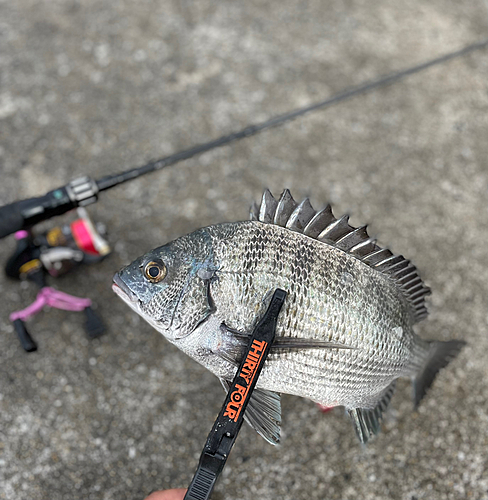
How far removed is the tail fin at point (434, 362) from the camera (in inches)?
83.9

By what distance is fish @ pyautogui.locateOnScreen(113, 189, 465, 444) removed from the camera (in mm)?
1675

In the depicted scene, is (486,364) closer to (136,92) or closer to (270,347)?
(270,347)

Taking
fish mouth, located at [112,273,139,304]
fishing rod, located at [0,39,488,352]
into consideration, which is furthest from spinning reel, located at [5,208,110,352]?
fish mouth, located at [112,273,139,304]

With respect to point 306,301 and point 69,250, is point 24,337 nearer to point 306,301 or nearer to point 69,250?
point 69,250

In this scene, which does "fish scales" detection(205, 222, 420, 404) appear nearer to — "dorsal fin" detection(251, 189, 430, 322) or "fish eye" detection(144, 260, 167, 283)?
"dorsal fin" detection(251, 189, 430, 322)

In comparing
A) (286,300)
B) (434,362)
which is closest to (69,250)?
(286,300)

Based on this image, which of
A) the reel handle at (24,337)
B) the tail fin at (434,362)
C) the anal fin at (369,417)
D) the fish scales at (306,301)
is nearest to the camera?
the fish scales at (306,301)

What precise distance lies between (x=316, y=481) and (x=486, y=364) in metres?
1.21

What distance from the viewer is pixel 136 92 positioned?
10.4ft

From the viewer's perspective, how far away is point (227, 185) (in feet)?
9.65

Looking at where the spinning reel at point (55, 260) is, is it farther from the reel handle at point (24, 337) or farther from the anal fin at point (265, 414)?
the anal fin at point (265, 414)

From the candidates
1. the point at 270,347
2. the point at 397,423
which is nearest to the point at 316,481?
the point at 397,423

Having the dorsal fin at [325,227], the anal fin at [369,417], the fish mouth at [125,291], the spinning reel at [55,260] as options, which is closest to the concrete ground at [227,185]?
the spinning reel at [55,260]

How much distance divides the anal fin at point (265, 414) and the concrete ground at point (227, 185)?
2.50 ft
